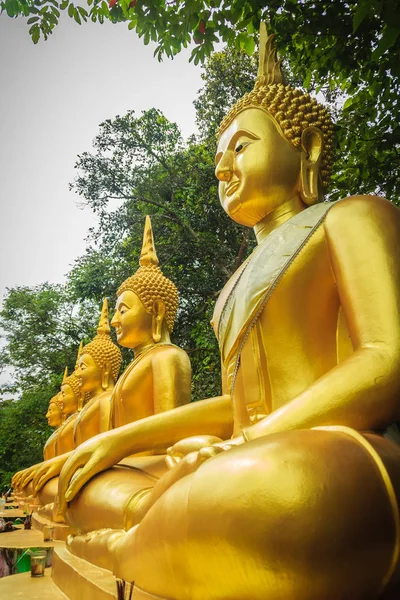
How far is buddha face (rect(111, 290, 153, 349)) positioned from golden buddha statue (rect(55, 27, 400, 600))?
170cm

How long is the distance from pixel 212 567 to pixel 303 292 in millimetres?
1107

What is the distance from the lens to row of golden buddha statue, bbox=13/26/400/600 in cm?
122

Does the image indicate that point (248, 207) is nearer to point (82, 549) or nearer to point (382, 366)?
point (382, 366)

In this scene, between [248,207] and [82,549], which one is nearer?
[82,549]

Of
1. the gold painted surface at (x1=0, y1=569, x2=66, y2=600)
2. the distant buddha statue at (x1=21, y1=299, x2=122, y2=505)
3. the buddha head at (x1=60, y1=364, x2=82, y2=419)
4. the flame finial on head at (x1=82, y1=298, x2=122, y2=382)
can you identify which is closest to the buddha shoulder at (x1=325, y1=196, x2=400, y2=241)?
the gold painted surface at (x1=0, y1=569, x2=66, y2=600)

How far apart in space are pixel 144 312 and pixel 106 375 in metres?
2.35

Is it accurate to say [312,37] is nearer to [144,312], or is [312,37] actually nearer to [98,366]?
[144,312]

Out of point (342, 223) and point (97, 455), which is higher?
point (342, 223)

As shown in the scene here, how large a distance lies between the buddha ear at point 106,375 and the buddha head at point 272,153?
14.5 feet

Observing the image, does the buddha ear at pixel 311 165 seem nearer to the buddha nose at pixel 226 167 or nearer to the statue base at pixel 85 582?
the buddha nose at pixel 226 167

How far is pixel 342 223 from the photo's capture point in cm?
201

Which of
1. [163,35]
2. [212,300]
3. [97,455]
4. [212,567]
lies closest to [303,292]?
[212,567]

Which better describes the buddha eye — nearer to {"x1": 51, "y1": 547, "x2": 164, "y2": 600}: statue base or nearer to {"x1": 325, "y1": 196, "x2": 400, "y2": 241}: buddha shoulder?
{"x1": 325, "y1": 196, "x2": 400, "y2": 241}: buddha shoulder

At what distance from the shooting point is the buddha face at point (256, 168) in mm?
2557
